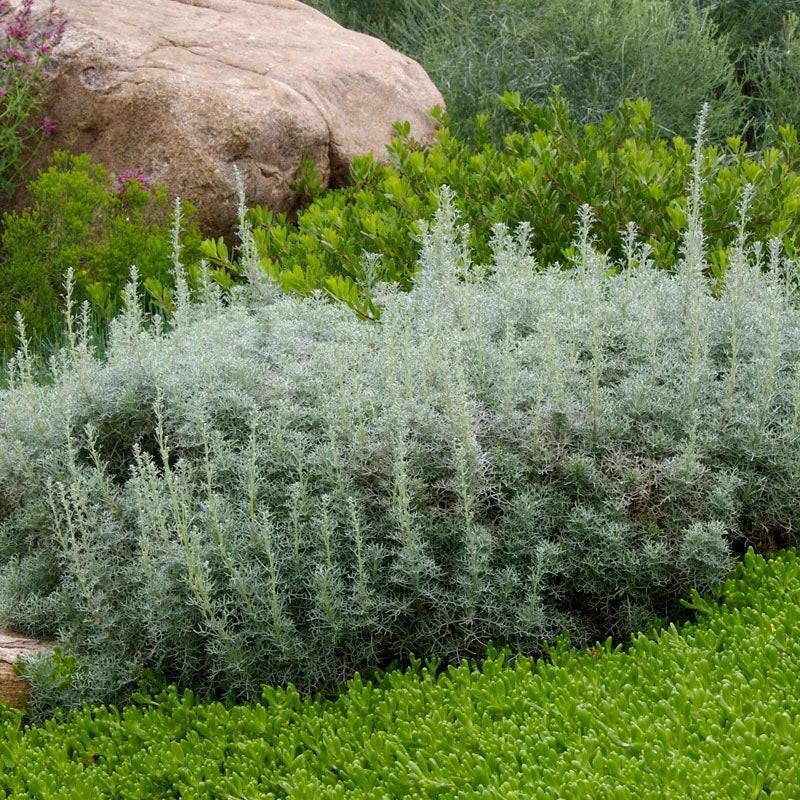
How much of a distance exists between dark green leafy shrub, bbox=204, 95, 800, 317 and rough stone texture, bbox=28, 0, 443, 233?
85 centimetres

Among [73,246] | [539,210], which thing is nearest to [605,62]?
[539,210]

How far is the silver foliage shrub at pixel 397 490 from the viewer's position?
3.42 metres

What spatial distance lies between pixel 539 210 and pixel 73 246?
2848 millimetres

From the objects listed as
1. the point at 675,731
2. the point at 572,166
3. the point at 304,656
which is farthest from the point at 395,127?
the point at 675,731

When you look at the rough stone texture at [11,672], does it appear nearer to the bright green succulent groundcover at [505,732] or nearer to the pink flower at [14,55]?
the bright green succulent groundcover at [505,732]

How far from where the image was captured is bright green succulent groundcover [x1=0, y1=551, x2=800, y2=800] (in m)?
2.62

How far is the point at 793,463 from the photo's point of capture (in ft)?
11.9

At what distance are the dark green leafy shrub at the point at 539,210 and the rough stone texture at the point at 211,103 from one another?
85 cm

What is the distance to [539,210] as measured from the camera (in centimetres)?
593

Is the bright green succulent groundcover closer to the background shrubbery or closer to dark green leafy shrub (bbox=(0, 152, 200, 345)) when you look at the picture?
dark green leafy shrub (bbox=(0, 152, 200, 345))

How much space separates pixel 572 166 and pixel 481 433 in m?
3.08

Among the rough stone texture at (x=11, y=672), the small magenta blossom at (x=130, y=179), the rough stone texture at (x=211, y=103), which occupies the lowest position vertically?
the rough stone texture at (x=11, y=672)

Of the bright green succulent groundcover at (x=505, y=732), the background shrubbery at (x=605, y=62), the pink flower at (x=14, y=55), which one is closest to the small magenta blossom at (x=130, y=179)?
the pink flower at (x=14, y=55)

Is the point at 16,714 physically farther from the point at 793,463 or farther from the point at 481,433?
the point at 793,463
